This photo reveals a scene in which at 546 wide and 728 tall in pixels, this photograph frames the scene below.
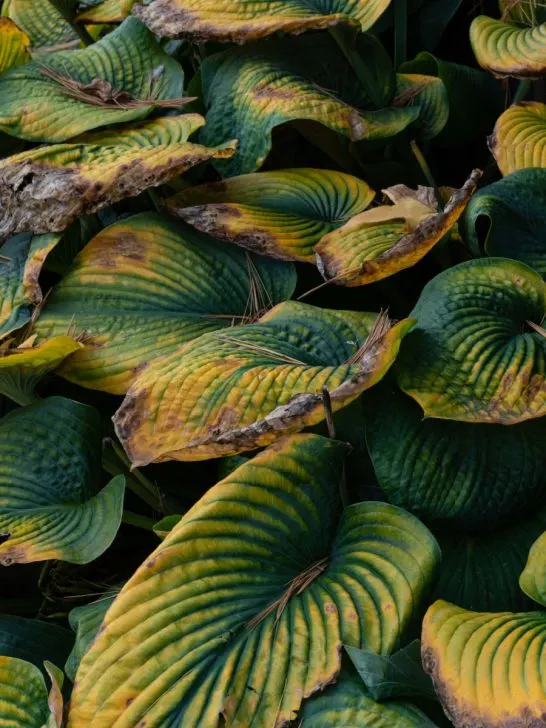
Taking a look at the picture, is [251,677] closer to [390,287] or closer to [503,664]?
[503,664]

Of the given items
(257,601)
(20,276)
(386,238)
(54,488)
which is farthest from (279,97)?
(257,601)

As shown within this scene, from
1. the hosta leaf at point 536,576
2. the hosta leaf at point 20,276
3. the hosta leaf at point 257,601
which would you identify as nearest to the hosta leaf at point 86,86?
the hosta leaf at point 20,276

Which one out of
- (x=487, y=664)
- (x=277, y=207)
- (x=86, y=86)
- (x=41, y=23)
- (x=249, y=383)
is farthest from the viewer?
(x=41, y=23)

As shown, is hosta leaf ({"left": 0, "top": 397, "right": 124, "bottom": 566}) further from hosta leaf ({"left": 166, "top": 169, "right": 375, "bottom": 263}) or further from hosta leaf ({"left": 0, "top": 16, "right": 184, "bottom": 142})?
hosta leaf ({"left": 0, "top": 16, "right": 184, "bottom": 142})

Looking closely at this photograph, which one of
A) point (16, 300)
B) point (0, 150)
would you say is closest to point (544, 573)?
point (16, 300)

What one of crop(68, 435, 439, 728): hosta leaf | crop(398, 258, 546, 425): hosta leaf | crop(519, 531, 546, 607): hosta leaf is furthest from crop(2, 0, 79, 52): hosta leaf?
crop(519, 531, 546, 607): hosta leaf

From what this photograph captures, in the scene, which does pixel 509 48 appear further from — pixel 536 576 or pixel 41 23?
pixel 41 23
